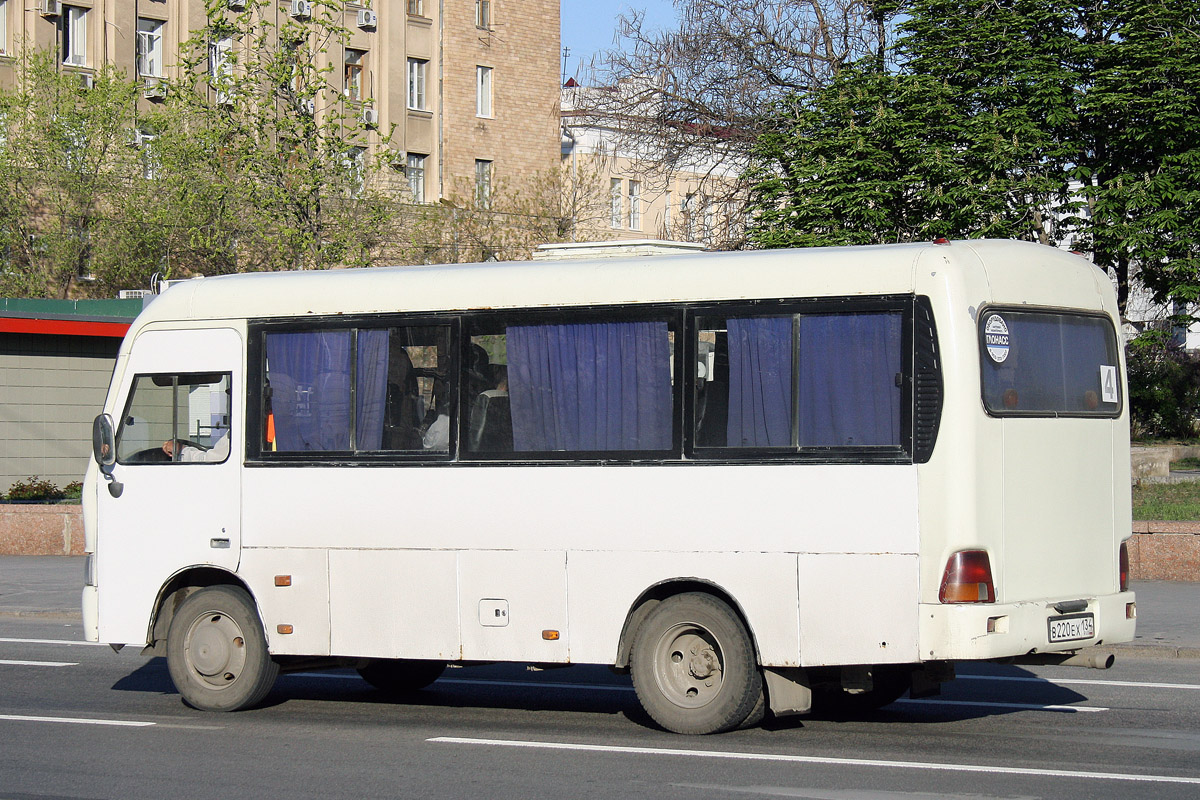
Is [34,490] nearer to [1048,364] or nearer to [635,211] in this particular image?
[1048,364]

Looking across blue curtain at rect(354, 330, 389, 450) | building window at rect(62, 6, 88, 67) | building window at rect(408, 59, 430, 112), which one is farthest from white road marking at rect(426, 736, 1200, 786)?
building window at rect(408, 59, 430, 112)

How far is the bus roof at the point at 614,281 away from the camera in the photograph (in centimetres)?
910

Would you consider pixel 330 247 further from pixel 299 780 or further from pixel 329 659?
pixel 299 780

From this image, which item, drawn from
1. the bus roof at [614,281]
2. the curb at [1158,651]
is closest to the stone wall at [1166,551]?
the curb at [1158,651]

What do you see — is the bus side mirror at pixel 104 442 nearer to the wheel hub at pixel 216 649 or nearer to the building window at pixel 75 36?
the wheel hub at pixel 216 649

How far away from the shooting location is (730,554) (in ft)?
30.4

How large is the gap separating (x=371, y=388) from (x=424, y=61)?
53765 millimetres

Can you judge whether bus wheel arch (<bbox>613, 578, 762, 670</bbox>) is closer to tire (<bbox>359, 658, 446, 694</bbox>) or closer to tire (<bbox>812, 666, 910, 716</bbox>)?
tire (<bbox>812, 666, 910, 716</bbox>)

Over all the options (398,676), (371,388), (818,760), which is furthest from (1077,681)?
→ (371,388)

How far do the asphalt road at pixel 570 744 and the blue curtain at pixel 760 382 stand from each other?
182cm

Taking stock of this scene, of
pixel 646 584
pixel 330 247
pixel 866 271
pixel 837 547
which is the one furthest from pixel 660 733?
pixel 330 247

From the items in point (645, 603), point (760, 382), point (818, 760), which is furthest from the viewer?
point (645, 603)

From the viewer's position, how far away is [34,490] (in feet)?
98.7

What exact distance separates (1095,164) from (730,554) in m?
18.3
